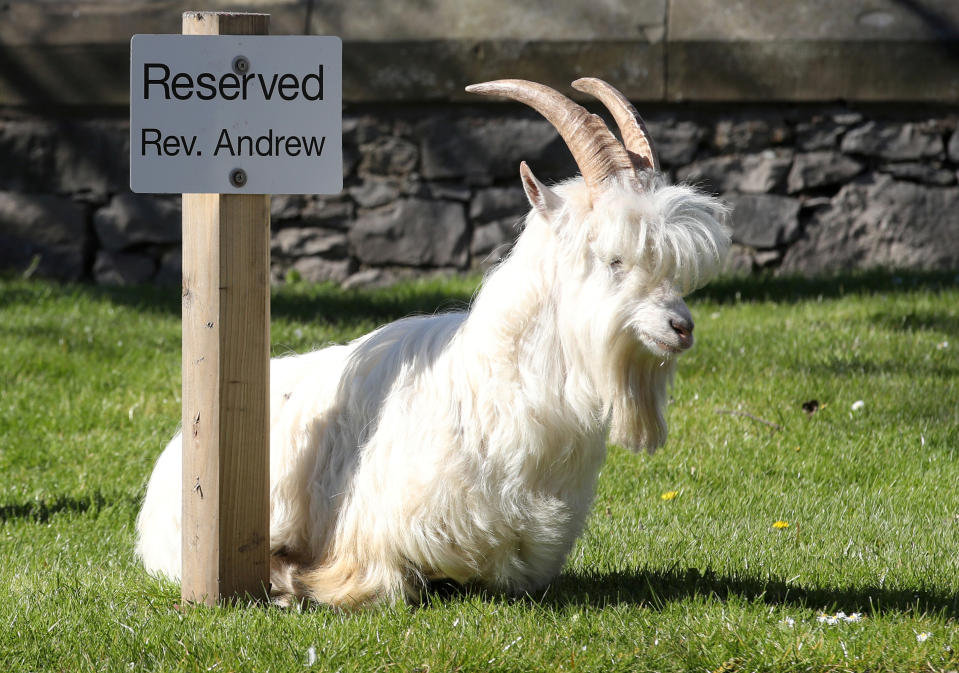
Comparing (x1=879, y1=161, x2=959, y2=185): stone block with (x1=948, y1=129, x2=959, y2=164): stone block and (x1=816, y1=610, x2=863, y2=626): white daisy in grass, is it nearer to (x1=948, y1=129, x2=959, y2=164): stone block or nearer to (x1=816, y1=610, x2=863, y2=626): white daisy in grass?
(x1=948, y1=129, x2=959, y2=164): stone block

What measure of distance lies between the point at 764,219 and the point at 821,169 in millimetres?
526

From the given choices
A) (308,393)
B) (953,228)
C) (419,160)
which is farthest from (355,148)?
(308,393)

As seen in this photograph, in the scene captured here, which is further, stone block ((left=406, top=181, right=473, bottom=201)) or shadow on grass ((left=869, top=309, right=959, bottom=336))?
stone block ((left=406, top=181, right=473, bottom=201))

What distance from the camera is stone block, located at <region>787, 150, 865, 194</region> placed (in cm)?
846

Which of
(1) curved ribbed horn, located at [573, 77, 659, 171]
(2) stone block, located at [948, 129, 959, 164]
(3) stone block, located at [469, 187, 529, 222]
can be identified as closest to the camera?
(1) curved ribbed horn, located at [573, 77, 659, 171]

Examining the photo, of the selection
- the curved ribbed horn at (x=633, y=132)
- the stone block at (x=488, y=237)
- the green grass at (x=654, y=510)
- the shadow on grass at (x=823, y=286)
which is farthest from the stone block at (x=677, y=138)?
the curved ribbed horn at (x=633, y=132)

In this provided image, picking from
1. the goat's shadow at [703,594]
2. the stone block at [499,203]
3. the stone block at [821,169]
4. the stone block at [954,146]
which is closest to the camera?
the goat's shadow at [703,594]

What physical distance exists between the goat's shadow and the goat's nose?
0.91m

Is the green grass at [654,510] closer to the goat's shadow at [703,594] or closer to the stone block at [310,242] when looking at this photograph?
the goat's shadow at [703,594]

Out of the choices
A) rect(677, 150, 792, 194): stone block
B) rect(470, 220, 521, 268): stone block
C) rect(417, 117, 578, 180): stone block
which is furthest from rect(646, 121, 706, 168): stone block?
rect(470, 220, 521, 268): stone block

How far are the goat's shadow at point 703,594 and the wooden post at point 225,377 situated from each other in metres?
0.63

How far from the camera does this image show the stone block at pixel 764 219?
855cm

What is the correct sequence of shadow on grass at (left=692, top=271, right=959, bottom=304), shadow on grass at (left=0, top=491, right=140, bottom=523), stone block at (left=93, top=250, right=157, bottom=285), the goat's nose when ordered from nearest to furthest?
1. the goat's nose
2. shadow on grass at (left=0, top=491, right=140, bottom=523)
3. shadow on grass at (left=692, top=271, right=959, bottom=304)
4. stone block at (left=93, top=250, right=157, bottom=285)

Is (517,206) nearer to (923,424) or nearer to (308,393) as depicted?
(923,424)
